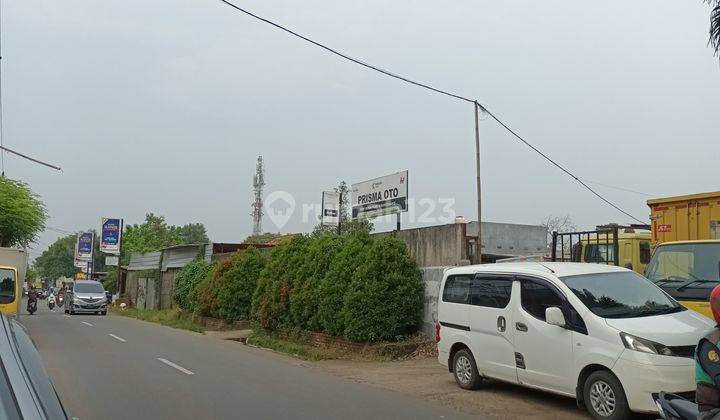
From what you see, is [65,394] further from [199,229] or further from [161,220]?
[199,229]

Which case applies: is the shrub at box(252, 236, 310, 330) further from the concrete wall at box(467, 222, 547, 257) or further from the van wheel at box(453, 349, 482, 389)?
the concrete wall at box(467, 222, 547, 257)

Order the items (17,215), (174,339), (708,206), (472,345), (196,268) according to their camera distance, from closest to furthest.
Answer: (472,345) < (708,206) < (174,339) < (17,215) < (196,268)

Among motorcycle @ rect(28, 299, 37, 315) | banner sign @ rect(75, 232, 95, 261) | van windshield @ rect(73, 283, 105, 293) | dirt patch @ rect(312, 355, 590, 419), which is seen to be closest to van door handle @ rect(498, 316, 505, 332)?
dirt patch @ rect(312, 355, 590, 419)

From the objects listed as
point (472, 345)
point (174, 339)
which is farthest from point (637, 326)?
point (174, 339)

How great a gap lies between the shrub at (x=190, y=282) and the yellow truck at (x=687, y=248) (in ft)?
69.3

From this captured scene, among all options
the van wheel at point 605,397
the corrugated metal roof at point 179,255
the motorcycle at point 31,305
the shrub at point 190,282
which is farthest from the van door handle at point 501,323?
the motorcycle at point 31,305

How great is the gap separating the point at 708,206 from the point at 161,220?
69254 millimetres

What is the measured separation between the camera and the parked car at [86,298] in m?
33.7

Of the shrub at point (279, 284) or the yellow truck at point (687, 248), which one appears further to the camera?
the shrub at point (279, 284)

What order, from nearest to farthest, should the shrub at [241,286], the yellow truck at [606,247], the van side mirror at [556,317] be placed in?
the van side mirror at [556,317] → the yellow truck at [606,247] → the shrub at [241,286]

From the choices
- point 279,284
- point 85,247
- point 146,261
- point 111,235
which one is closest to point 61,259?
point 85,247

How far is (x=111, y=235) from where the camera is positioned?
190ft

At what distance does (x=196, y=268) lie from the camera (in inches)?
1178

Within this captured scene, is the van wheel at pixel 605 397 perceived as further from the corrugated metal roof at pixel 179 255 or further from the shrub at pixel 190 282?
the corrugated metal roof at pixel 179 255
